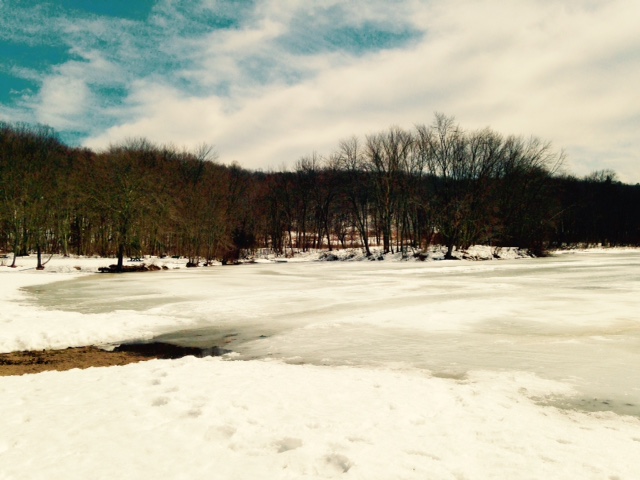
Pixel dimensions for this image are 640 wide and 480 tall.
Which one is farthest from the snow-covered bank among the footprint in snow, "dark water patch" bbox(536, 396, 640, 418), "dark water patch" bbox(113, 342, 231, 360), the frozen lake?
"dark water patch" bbox(113, 342, 231, 360)

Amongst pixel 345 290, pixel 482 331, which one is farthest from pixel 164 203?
pixel 482 331

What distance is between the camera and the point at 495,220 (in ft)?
158

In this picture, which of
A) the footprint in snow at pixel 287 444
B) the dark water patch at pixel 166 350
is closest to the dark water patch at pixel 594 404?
the footprint in snow at pixel 287 444

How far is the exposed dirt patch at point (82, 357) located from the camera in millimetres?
7812

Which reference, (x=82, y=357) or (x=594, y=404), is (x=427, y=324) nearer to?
(x=594, y=404)

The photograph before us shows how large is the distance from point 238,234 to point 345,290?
40358mm

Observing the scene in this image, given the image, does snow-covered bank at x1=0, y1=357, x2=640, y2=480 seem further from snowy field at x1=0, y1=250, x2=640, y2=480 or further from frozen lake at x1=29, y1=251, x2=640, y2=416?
frozen lake at x1=29, y1=251, x2=640, y2=416

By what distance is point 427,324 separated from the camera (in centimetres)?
1122

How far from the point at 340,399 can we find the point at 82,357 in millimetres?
6045

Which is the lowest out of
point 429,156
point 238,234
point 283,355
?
point 283,355

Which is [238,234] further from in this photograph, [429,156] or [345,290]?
[345,290]

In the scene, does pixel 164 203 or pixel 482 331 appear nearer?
pixel 482 331

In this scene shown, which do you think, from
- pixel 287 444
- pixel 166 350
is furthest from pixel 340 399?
pixel 166 350

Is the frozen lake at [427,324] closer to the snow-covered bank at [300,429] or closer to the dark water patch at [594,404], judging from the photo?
the dark water patch at [594,404]
